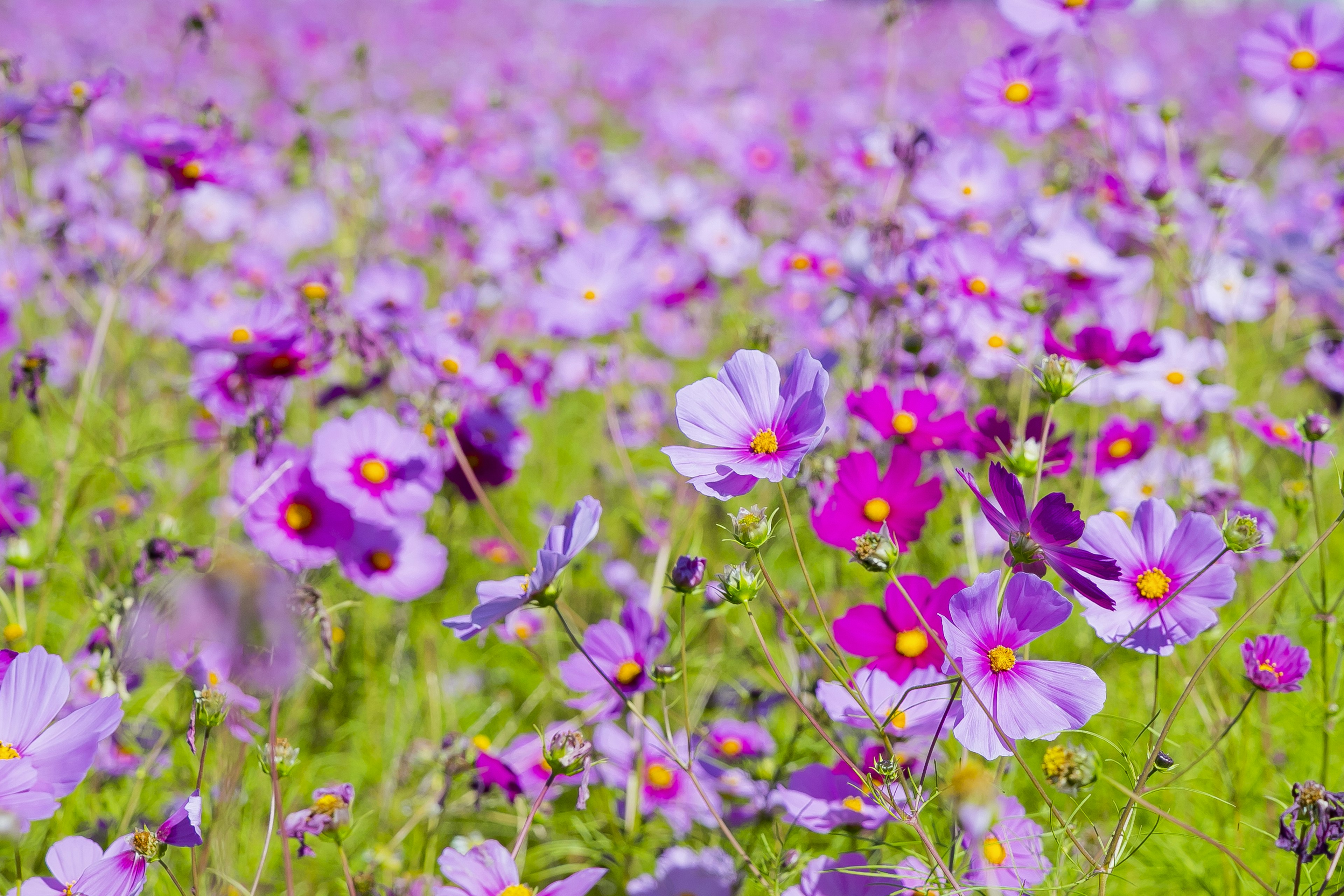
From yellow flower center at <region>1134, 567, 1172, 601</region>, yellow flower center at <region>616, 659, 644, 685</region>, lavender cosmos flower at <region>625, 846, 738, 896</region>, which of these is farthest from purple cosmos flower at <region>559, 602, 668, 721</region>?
yellow flower center at <region>1134, 567, 1172, 601</region>

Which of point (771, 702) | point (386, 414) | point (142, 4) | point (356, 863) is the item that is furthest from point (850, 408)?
point (142, 4)

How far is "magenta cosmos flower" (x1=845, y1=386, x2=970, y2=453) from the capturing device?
3.46 ft

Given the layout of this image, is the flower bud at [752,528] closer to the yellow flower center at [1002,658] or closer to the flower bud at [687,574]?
the flower bud at [687,574]

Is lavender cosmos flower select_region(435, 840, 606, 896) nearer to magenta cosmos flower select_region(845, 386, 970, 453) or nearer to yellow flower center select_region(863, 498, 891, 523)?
yellow flower center select_region(863, 498, 891, 523)

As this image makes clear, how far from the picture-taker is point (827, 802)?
97 cm

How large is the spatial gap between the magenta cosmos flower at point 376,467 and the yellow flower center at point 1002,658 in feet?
2.40

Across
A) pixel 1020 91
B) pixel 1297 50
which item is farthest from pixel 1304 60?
pixel 1020 91

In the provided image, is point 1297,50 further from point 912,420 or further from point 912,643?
point 912,643

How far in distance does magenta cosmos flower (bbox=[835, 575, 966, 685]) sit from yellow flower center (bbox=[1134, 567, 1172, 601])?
0.61 ft

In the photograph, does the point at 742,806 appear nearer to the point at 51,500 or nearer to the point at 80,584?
the point at 80,584

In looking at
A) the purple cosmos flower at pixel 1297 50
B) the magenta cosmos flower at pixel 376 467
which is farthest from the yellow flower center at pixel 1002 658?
the purple cosmos flower at pixel 1297 50

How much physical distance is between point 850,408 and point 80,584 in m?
1.02

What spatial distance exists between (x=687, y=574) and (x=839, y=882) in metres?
0.37

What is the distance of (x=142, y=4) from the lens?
30.0 ft
